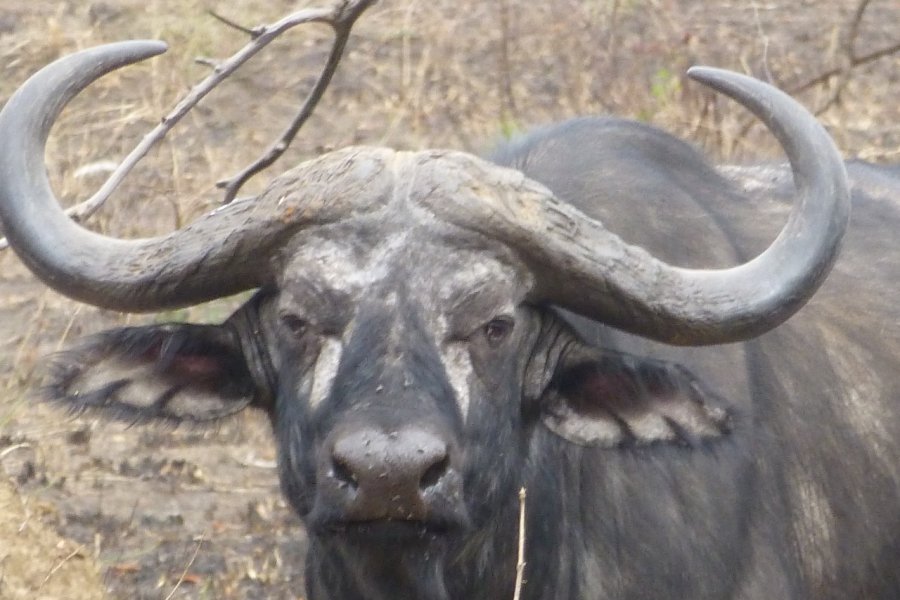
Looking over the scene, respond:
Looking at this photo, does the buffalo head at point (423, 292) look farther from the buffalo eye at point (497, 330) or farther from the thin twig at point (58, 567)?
the thin twig at point (58, 567)

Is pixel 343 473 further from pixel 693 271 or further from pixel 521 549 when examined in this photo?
pixel 693 271

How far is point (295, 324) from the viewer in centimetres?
353

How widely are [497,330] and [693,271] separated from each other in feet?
1.39

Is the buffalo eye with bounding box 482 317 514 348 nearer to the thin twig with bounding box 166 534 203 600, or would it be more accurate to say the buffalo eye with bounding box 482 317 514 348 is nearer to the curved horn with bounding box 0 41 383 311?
the curved horn with bounding box 0 41 383 311

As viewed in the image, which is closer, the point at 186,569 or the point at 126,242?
the point at 126,242

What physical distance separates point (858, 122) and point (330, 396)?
5.65 m

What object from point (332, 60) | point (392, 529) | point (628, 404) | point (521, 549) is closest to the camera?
point (392, 529)

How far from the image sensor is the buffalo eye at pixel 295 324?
3.51 metres

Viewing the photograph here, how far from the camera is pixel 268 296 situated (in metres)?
3.71

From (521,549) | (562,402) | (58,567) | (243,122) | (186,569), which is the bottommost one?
(243,122)

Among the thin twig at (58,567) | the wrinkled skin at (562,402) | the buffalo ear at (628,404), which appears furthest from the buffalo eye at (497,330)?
the thin twig at (58,567)

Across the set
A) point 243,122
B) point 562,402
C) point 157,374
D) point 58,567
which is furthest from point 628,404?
point 243,122

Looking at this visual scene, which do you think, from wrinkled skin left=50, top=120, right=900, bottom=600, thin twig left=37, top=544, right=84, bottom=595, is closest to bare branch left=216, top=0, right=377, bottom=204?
wrinkled skin left=50, top=120, right=900, bottom=600

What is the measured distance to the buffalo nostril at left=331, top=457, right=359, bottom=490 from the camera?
3105 mm
